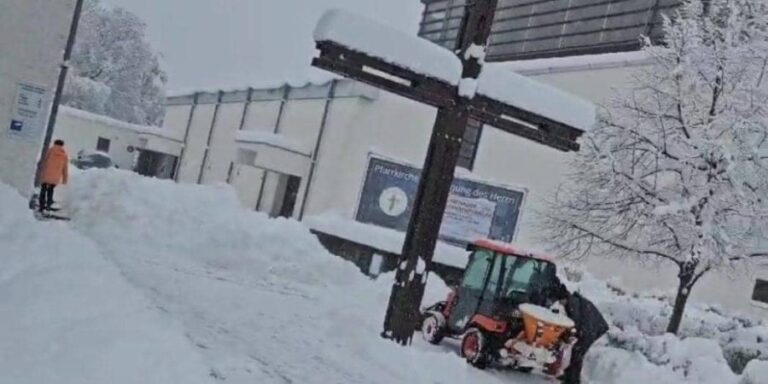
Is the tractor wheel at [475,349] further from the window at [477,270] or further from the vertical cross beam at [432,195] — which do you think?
the vertical cross beam at [432,195]

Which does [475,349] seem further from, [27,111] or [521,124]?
[27,111]

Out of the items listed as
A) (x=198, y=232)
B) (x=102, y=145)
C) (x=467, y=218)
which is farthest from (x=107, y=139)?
(x=198, y=232)

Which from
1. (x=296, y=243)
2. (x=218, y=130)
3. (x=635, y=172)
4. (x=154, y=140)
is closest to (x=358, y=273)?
(x=296, y=243)

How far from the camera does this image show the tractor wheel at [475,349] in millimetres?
10562

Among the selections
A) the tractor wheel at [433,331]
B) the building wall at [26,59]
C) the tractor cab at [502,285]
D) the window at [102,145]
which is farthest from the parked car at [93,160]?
the tractor cab at [502,285]

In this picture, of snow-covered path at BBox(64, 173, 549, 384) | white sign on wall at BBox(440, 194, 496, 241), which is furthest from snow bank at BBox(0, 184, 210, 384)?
white sign on wall at BBox(440, 194, 496, 241)

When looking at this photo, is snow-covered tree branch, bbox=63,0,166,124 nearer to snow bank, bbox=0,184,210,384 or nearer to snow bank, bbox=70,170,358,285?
snow bank, bbox=70,170,358,285

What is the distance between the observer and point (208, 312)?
342 inches

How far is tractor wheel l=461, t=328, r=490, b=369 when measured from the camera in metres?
10.6

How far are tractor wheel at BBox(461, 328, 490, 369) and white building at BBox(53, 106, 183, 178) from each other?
109ft

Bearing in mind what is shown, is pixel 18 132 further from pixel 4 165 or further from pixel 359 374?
pixel 359 374

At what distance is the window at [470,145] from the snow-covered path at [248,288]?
34.4 feet

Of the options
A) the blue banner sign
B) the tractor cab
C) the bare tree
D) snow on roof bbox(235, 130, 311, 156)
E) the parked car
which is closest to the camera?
the tractor cab

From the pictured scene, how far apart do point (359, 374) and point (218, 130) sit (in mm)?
28120
